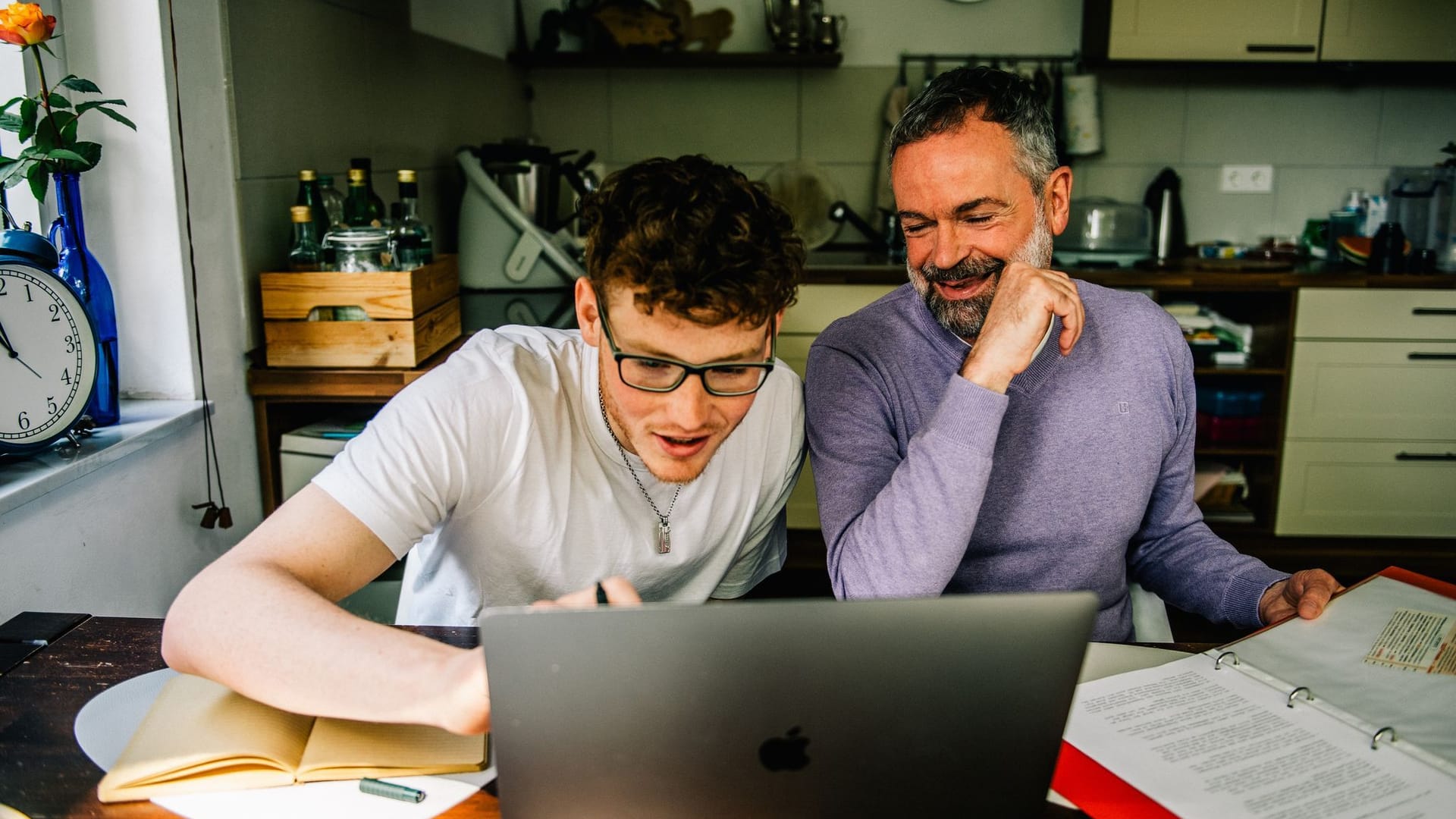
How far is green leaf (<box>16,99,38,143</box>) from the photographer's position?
140 cm

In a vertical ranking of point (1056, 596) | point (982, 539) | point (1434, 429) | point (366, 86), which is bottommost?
point (1434, 429)

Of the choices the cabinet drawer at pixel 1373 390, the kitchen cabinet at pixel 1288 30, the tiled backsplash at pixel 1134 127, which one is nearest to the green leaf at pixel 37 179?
the tiled backsplash at pixel 1134 127

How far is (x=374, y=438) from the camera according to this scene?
1057mm

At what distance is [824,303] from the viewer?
310 centimetres

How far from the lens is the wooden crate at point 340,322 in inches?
75.0

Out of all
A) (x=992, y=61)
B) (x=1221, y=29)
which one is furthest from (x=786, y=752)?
(x=992, y=61)

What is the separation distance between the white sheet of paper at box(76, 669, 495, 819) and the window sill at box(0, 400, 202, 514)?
0.55m

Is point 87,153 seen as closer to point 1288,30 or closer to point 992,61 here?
point 992,61

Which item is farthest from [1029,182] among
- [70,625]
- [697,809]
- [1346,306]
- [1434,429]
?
[1434,429]

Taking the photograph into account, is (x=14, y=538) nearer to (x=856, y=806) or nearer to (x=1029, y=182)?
(x=856, y=806)

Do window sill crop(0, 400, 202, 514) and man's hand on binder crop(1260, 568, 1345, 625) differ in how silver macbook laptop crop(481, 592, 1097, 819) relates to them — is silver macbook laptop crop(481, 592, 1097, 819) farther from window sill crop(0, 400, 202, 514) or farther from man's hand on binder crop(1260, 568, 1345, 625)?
window sill crop(0, 400, 202, 514)

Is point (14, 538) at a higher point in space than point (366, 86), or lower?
lower

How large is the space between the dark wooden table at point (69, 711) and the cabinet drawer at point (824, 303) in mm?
2125

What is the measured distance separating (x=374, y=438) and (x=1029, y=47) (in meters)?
3.20
